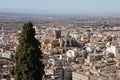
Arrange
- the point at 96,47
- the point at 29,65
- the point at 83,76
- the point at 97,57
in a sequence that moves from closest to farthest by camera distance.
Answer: the point at 29,65
the point at 83,76
the point at 97,57
the point at 96,47

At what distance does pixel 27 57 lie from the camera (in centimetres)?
788

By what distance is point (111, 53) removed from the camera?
4688cm

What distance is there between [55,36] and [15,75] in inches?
2079

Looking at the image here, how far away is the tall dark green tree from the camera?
25.8ft

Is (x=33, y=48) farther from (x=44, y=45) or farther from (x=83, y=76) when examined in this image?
(x=44, y=45)

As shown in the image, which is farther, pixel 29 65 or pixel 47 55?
pixel 47 55

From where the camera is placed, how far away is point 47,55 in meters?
46.3

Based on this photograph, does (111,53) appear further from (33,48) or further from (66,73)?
(33,48)

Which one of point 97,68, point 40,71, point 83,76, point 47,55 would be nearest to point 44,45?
point 47,55

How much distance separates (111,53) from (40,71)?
129 feet

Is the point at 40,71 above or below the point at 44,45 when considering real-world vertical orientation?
above

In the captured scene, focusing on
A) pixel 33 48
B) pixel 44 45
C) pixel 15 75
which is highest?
pixel 33 48

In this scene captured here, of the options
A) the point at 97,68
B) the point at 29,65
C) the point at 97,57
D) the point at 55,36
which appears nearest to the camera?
the point at 29,65

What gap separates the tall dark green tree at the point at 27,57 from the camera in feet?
25.8
